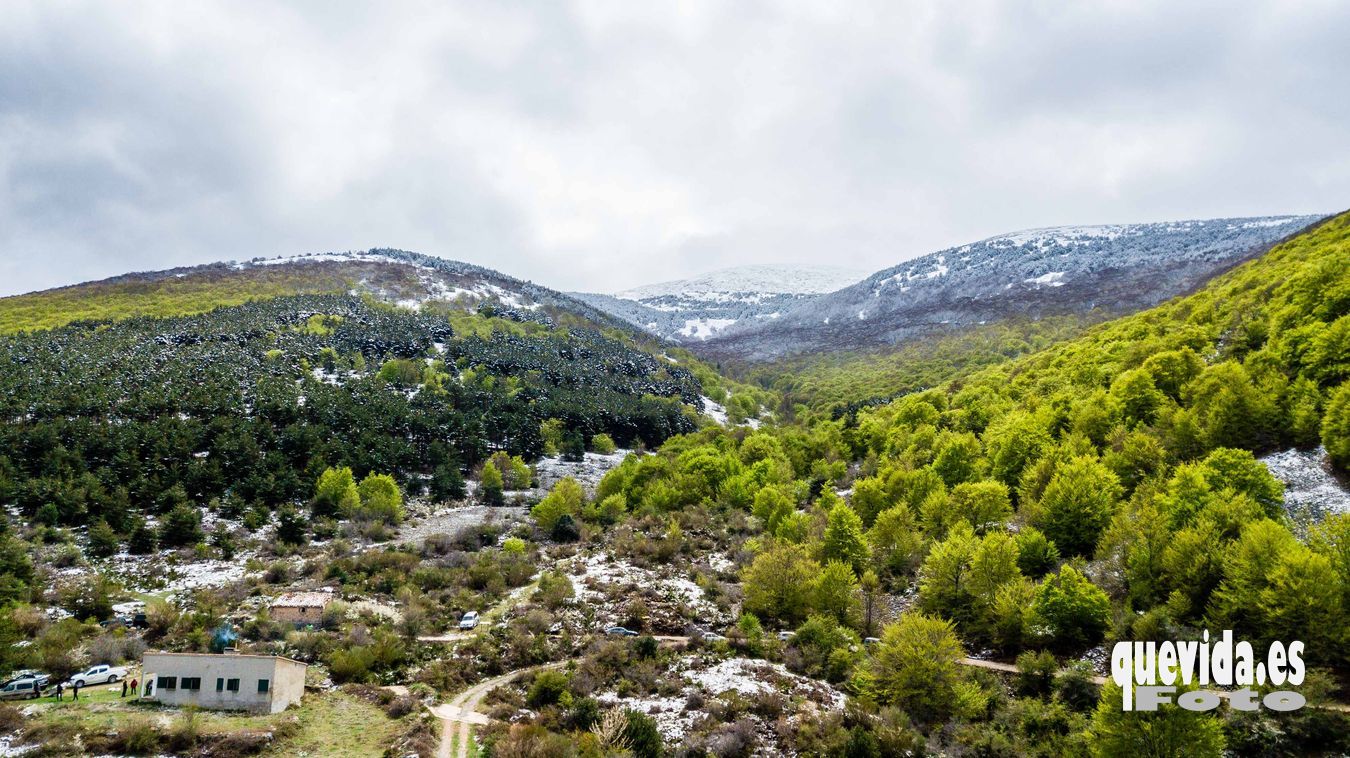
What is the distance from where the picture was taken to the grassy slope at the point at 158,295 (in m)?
143

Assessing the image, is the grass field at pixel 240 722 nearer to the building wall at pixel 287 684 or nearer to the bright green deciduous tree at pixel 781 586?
the building wall at pixel 287 684

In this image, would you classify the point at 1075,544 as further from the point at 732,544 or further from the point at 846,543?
the point at 732,544

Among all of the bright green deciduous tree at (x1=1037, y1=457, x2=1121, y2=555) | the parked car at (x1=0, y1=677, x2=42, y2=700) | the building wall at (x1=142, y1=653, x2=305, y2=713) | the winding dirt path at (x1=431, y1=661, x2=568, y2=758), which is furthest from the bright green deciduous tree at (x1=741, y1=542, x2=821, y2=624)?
the parked car at (x1=0, y1=677, x2=42, y2=700)

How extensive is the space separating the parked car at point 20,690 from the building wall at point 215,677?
5.36 metres

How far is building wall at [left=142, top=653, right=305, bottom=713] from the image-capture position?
106 feet

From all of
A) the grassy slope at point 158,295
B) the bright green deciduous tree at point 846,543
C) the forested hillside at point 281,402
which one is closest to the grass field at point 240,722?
the bright green deciduous tree at point 846,543

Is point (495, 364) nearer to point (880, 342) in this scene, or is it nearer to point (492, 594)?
point (492, 594)

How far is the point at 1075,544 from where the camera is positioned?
47031mm

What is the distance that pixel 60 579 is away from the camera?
5197 cm

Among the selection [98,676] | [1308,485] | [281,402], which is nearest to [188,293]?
[281,402]

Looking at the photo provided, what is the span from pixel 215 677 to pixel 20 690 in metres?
9.08

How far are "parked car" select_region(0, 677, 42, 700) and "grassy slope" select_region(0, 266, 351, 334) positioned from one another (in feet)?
446

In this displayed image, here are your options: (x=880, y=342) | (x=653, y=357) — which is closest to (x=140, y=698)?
(x=653, y=357)

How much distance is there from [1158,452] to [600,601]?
42.3 meters
